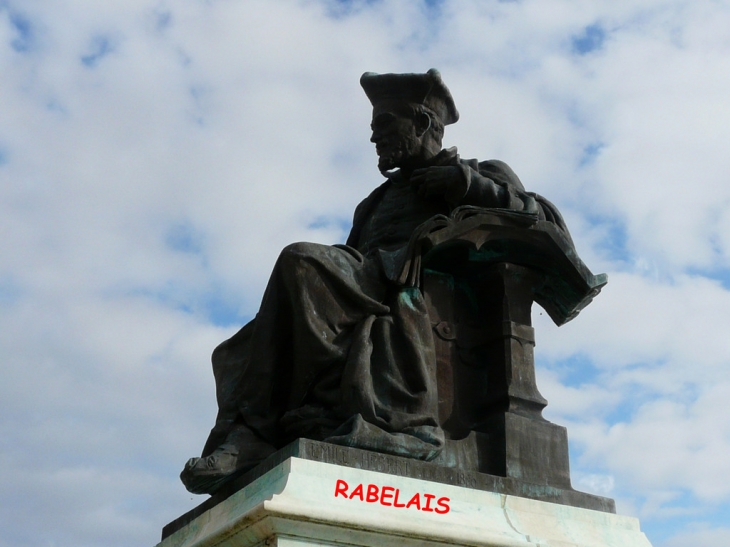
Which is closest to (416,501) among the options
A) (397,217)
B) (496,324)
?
(496,324)

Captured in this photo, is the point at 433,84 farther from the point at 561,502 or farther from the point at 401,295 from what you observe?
the point at 561,502

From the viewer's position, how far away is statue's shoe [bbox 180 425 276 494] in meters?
6.05

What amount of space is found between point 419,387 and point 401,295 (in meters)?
0.57

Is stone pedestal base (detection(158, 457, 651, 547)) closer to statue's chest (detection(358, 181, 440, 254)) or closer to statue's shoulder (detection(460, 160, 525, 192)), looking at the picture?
statue's chest (detection(358, 181, 440, 254))

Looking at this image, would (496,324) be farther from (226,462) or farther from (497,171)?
(226,462)

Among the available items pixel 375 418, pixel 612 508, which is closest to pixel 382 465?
pixel 375 418

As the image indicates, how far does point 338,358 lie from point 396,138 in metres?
1.77

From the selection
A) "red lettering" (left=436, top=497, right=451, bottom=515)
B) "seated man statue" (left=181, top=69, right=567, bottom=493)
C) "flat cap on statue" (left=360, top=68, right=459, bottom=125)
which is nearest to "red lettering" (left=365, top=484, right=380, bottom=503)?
"seated man statue" (left=181, top=69, right=567, bottom=493)

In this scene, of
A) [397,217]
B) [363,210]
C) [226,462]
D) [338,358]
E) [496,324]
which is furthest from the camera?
[363,210]

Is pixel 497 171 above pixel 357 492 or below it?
above

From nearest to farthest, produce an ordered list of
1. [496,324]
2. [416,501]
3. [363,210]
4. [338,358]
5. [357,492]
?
1. [357,492]
2. [416,501]
3. [338,358]
4. [496,324]
5. [363,210]

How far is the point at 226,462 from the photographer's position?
610 cm

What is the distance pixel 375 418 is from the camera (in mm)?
6051

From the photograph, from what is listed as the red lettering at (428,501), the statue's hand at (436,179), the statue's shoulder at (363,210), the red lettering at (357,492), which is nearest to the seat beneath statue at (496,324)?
the statue's hand at (436,179)
